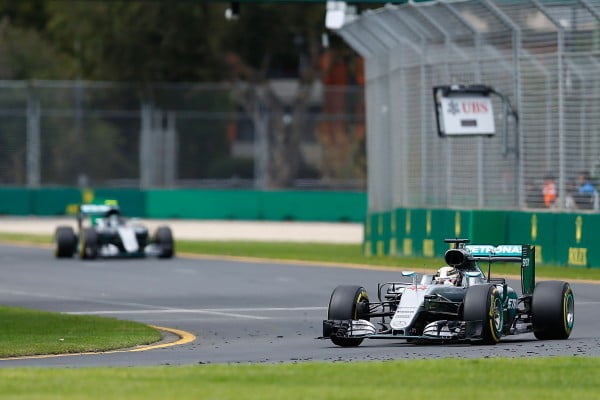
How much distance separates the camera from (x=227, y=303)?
23.2 meters

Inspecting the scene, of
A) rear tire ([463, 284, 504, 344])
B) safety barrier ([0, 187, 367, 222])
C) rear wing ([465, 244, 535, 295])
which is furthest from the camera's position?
safety barrier ([0, 187, 367, 222])

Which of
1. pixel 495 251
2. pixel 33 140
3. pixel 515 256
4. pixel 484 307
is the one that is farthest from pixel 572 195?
pixel 33 140

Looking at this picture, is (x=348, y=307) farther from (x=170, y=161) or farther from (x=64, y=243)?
(x=170, y=161)

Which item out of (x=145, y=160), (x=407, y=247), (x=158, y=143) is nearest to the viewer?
(x=407, y=247)

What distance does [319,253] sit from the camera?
117ft

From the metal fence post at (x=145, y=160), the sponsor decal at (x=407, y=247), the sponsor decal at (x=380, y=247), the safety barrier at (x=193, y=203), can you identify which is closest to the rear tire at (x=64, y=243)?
the sponsor decal at (x=380, y=247)

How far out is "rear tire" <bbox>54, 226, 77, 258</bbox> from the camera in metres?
34.2

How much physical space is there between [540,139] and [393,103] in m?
5.30

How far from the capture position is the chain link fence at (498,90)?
90.4ft

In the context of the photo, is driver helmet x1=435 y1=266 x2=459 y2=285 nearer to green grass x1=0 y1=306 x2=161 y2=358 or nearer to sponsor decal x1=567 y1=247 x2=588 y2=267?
green grass x1=0 y1=306 x2=161 y2=358

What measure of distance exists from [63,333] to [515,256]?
5133 millimetres

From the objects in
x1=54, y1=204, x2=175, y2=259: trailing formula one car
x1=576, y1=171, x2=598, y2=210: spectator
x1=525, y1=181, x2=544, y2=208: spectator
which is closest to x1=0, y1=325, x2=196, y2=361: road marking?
x1=576, y1=171, x2=598, y2=210: spectator

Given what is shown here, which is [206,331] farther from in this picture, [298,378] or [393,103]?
[393,103]

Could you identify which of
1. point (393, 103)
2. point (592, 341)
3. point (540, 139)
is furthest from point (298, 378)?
point (393, 103)
